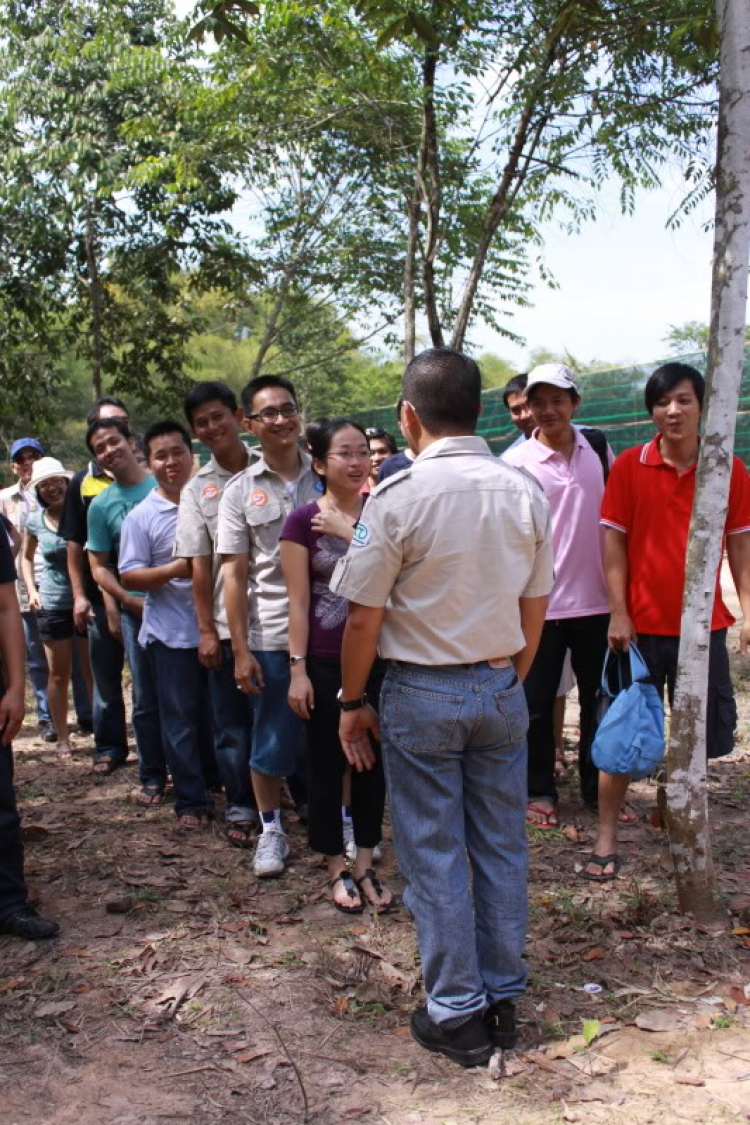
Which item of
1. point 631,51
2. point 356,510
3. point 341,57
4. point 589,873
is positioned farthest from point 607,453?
point 341,57

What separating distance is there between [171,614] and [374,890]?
1.74m

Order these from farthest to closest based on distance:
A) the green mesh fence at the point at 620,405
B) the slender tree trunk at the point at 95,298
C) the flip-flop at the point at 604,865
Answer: the green mesh fence at the point at 620,405 < the slender tree trunk at the point at 95,298 < the flip-flop at the point at 604,865

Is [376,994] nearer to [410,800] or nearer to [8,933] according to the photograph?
[410,800]

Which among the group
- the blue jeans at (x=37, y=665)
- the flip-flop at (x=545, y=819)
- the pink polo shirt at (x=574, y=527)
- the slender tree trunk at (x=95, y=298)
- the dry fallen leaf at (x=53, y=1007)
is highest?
the slender tree trunk at (x=95, y=298)

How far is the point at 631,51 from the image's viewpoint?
8031 mm

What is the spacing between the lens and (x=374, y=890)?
13.3ft

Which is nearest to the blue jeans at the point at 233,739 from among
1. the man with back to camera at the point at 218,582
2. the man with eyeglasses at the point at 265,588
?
the man with back to camera at the point at 218,582

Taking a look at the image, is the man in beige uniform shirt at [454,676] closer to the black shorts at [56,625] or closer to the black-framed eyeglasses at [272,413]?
the black-framed eyeglasses at [272,413]

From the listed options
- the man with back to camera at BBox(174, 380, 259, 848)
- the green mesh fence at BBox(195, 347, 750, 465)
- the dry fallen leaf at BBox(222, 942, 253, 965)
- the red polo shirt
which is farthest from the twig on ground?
the green mesh fence at BBox(195, 347, 750, 465)

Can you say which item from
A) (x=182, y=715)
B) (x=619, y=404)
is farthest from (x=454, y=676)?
(x=619, y=404)

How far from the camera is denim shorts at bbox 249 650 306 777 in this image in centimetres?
436

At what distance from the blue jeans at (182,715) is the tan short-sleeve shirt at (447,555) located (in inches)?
91.3

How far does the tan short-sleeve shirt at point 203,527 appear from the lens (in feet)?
15.4

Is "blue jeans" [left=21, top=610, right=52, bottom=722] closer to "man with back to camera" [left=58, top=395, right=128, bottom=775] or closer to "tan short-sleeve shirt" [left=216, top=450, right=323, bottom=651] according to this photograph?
"man with back to camera" [left=58, top=395, right=128, bottom=775]
